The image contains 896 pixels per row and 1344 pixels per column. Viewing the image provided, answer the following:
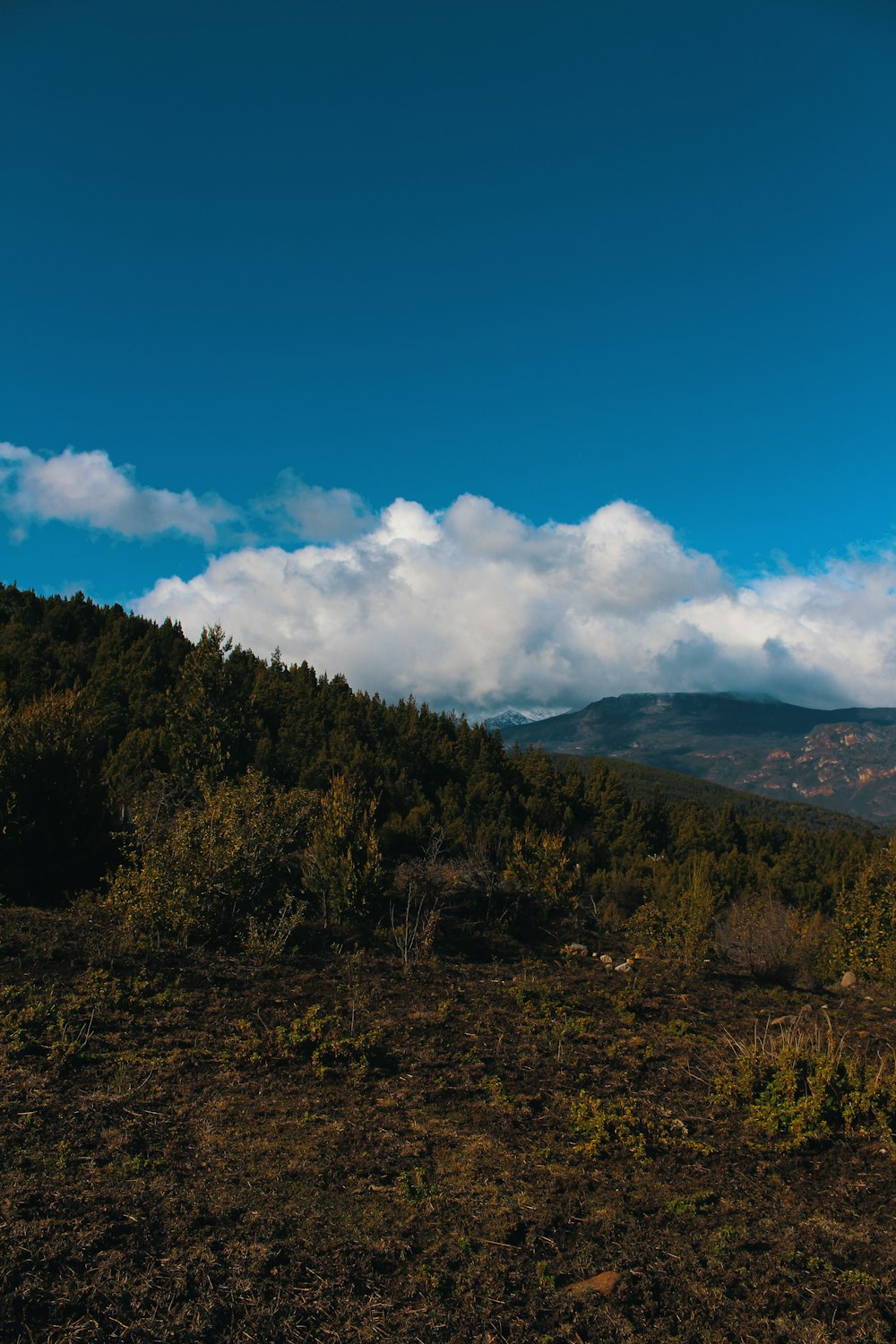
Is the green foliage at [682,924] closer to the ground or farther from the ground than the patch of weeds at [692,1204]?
closer to the ground

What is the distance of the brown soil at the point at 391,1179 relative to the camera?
399 cm

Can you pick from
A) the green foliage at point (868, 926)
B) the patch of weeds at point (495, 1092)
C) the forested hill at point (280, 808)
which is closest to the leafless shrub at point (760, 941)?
the green foliage at point (868, 926)

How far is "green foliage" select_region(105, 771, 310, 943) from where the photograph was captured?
1080cm

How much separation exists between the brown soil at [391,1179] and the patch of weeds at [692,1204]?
0.02 metres

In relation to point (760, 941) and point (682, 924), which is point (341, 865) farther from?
point (760, 941)

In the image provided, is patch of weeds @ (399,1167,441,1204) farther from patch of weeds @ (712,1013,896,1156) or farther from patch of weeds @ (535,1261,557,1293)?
patch of weeds @ (712,1013,896,1156)

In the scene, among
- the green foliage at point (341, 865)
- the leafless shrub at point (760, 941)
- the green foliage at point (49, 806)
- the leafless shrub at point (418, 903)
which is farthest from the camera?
the leafless shrub at point (760, 941)

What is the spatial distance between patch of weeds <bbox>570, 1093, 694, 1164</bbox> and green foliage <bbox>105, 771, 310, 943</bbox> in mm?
6015

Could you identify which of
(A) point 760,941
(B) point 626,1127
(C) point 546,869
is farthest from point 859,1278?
(C) point 546,869

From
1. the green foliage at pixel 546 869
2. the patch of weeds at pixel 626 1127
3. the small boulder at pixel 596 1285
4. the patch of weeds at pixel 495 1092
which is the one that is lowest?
the green foliage at pixel 546 869

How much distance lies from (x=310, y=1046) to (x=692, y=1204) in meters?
4.09

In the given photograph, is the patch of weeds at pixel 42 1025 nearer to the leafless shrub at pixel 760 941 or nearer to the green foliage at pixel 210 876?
the green foliage at pixel 210 876

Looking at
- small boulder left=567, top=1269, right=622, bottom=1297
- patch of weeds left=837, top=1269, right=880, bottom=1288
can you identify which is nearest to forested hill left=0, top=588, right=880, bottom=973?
small boulder left=567, top=1269, right=622, bottom=1297

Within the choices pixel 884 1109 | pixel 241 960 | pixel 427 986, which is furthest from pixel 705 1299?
pixel 241 960
